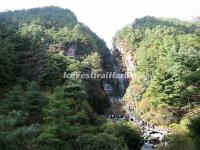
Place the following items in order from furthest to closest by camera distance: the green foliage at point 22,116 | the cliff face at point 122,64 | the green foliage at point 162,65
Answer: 1. the cliff face at point 122,64
2. the green foliage at point 162,65
3. the green foliage at point 22,116

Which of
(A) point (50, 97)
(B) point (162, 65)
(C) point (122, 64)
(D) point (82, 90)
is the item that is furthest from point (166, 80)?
(C) point (122, 64)

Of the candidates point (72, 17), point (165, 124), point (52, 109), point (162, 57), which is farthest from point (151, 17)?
point (52, 109)

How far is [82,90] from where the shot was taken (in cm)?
4741

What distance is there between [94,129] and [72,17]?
225 ft

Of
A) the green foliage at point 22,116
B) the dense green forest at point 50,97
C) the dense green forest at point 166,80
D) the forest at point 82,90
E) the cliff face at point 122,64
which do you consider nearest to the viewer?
the green foliage at point 22,116

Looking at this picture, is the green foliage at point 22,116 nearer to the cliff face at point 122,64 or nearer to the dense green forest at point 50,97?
the dense green forest at point 50,97

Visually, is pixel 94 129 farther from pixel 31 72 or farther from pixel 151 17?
pixel 151 17

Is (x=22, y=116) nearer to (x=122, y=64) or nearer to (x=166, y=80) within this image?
(x=166, y=80)

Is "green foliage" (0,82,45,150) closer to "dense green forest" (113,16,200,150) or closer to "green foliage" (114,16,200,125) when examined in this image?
"dense green forest" (113,16,200,150)

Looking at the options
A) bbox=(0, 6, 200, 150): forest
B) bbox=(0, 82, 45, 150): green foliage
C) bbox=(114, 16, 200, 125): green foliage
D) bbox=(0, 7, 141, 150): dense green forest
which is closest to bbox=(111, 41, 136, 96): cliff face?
bbox=(0, 6, 200, 150): forest

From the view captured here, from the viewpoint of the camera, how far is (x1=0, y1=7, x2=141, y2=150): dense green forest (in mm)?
30812

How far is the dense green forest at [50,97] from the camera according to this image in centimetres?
3081

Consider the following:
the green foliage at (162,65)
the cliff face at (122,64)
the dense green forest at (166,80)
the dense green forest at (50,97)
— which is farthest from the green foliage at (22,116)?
the cliff face at (122,64)

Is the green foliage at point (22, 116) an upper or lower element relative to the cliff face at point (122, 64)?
lower
